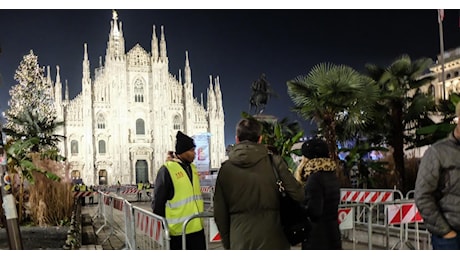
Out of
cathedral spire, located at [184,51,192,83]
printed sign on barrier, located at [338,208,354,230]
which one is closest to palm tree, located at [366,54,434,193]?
printed sign on barrier, located at [338,208,354,230]

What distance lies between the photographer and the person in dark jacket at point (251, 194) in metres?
3.15

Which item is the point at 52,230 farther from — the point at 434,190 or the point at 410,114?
the point at 410,114

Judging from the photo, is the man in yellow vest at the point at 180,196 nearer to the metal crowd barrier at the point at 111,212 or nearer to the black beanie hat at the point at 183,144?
the black beanie hat at the point at 183,144

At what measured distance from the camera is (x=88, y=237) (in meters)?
9.16

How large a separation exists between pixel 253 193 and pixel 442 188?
1.24m

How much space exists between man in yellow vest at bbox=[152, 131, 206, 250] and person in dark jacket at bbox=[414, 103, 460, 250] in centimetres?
193

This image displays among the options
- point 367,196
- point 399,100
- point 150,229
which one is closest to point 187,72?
point 399,100

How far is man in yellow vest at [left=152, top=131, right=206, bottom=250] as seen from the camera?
13.9ft

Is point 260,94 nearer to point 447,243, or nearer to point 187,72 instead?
point 447,243

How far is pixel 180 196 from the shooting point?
14.1 ft

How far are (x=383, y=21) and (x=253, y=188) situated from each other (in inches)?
674

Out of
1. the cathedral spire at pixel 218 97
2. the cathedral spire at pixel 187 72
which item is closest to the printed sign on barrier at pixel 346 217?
the cathedral spire at pixel 218 97
